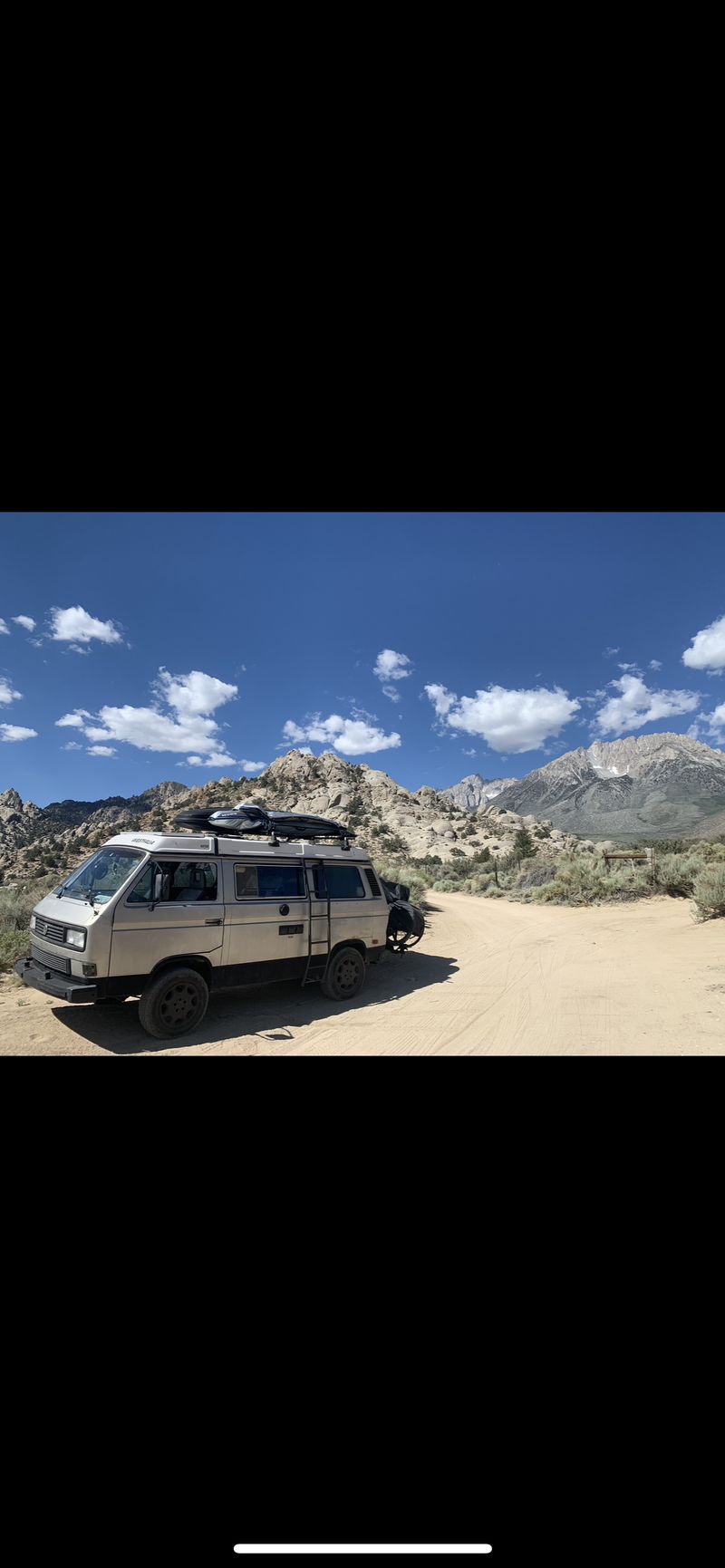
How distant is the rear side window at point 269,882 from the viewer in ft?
15.7

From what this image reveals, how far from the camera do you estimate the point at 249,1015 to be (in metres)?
4.93

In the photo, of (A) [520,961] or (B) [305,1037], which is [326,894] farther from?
(A) [520,961]

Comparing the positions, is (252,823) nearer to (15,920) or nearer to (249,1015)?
(249,1015)

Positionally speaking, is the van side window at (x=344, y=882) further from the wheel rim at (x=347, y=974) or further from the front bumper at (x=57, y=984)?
the front bumper at (x=57, y=984)

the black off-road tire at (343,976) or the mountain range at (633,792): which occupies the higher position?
the mountain range at (633,792)

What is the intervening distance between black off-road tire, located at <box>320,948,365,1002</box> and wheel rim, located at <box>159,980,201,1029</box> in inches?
58.8

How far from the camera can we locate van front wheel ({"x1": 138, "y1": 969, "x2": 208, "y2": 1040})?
4.09 meters

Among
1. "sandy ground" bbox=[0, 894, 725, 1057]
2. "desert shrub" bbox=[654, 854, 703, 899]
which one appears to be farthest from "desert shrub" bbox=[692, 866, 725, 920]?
"desert shrub" bbox=[654, 854, 703, 899]

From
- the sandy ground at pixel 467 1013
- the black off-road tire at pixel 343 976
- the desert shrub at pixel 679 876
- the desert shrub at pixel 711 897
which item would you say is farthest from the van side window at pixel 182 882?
the desert shrub at pixel 679 876

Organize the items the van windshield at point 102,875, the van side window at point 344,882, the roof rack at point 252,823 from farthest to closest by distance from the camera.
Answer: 1. the van side window at point 344,882
2. the roof rack at point 252,823
3. the van windshield at point 102,875

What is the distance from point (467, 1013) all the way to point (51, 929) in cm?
367

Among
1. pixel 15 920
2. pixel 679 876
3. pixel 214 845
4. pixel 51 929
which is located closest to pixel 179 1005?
pixel 51 929

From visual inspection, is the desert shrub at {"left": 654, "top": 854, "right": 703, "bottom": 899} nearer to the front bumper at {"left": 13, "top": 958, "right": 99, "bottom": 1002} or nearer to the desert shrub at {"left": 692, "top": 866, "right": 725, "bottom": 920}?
the desert shrub at {"left": 692, "top": 866, "right": 725, "bottom": 920}
